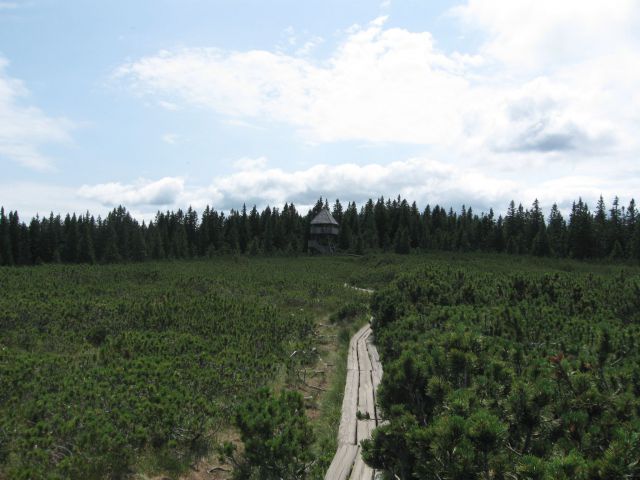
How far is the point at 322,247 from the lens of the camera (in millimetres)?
67938

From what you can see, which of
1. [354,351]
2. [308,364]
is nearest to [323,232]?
[308,364]

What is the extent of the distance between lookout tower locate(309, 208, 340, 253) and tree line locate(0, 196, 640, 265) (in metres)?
3.54

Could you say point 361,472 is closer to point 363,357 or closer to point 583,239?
point 363,357

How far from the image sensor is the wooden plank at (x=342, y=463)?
5594 mm

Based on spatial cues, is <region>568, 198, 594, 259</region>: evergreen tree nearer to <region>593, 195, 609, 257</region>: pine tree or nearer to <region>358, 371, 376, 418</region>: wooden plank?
<region>593, 195, 609, 257</region>: pine tree

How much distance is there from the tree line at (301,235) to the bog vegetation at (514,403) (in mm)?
57839

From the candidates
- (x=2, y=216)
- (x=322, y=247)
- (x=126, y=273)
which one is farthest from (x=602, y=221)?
(x=2, y=216)

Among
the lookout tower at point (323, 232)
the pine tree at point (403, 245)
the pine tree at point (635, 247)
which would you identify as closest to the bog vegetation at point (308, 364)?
the pine tree at point (403, 245)

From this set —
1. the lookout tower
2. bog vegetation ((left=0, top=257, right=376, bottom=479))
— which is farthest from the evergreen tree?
bog vegetation ((left=0, top=257, right=376, bottom=479))

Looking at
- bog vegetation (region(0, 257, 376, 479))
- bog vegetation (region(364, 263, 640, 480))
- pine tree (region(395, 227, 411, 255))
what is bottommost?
bog vegetation (region(0, 257, 376, 479))

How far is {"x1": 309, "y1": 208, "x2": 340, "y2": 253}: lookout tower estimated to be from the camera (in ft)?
220

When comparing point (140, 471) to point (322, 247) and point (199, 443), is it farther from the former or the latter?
point (322, 247)

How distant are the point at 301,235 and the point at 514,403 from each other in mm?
73654

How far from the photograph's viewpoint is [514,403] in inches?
154
